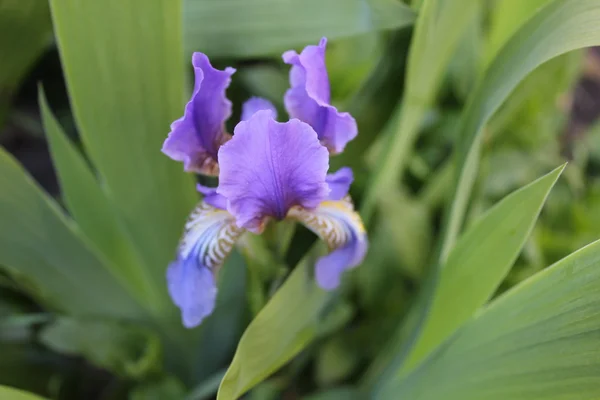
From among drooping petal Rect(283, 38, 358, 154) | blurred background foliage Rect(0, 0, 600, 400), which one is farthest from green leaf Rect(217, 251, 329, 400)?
drooping petal Rect(283, 38, 358, 154)

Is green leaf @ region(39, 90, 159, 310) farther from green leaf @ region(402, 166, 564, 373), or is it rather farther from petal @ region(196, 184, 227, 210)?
green leaf @ region(402, 166, 564, 373)

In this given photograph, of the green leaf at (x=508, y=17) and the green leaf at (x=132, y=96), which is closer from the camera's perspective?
the green leaf at (x=132, y=96)

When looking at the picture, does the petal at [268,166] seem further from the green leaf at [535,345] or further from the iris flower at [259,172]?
the green leaf at [535,345]

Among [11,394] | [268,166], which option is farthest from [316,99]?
[11,394]

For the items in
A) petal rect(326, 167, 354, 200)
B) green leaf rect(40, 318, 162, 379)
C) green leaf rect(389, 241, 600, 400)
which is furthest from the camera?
green leaf rect(40, 318, 162, 379)

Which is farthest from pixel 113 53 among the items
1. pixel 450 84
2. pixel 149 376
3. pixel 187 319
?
pixel 450 84

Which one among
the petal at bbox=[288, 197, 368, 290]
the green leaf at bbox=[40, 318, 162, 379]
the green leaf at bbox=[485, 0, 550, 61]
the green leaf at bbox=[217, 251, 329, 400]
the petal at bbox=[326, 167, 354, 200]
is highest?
the green leaf at bbox=[485, 0, 550, 61]

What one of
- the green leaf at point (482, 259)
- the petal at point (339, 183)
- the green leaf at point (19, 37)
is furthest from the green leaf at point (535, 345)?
the green leaf at point (19, 37)

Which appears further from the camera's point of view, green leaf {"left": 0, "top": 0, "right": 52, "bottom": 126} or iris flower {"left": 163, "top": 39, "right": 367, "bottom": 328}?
green leaf {"left": 0, "top": 0, "right": 52, "bottom": 126}
